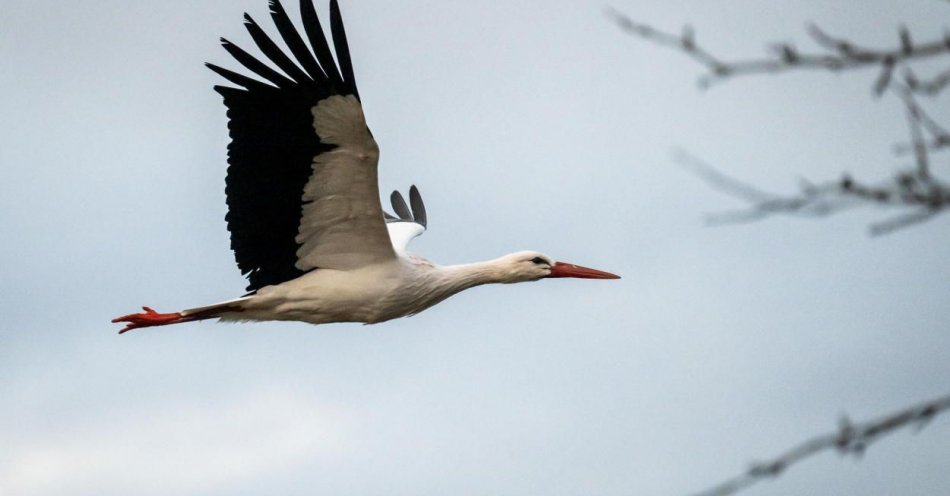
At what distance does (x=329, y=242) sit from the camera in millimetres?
9758

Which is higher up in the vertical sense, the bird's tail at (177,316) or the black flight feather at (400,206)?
the black flight feather at (400,206)

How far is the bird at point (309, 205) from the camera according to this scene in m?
8.62

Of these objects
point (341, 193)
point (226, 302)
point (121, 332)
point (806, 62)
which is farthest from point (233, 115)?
point (806, 62)

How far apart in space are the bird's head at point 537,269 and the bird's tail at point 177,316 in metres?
2.47

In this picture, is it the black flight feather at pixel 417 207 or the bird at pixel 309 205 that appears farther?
the black flight feather at pixel 417 207

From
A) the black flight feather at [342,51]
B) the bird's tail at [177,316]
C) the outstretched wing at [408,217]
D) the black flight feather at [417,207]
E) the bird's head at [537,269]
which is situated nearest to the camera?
the black flight feather at [342,51]

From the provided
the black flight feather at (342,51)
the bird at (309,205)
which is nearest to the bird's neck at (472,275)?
the bird at (309,205)

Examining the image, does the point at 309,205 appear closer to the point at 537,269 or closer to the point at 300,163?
the point at 300,163

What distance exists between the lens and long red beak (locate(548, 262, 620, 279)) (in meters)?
11.4

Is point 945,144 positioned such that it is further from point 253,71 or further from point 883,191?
point 253,71

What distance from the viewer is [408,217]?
13.5m

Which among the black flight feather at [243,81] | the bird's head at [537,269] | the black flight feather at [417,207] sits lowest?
the bird's head at [537,269]

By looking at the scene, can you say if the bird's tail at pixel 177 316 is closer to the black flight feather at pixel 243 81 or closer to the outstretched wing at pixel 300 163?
the outstretched wing at pixel 300 163

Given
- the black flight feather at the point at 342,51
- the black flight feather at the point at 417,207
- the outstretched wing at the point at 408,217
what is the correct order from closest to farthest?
1. the black flight feather at the point at 342,51
2. the outstretched wing at the point at 408,217
3. the black flight feather at the point at 417,207
